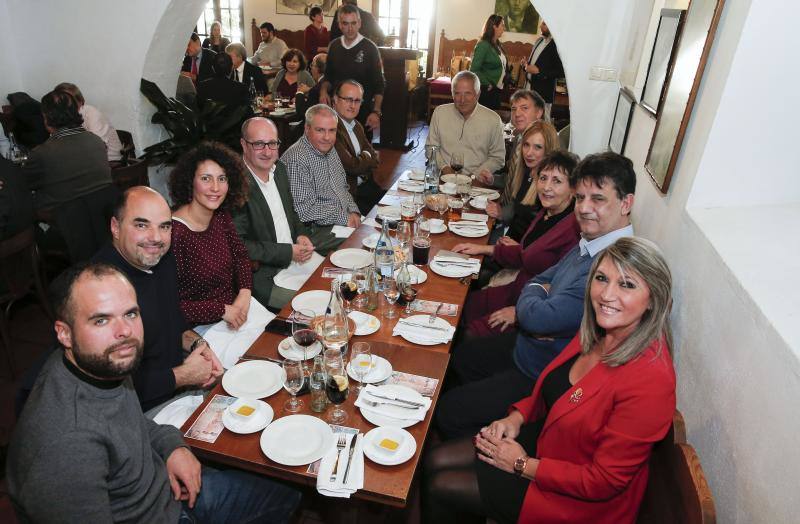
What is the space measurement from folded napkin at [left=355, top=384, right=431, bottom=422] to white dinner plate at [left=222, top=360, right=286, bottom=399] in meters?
0.30

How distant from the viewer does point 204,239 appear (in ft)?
8.21

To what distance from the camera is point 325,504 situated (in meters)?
2.35

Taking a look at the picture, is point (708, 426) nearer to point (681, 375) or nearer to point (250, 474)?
point (681, 375)

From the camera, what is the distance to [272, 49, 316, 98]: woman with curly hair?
7.29 m

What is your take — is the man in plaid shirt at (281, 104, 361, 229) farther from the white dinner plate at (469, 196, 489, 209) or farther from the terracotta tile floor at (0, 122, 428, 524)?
the terracotta tile floor at (0, 122, 428, 524)

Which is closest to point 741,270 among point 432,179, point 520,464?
point 520,464

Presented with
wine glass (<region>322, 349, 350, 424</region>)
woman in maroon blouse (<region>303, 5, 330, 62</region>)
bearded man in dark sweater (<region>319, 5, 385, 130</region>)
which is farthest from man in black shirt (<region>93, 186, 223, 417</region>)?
woman in maroon blouse (<region>303, 5, 330, 62</region>)

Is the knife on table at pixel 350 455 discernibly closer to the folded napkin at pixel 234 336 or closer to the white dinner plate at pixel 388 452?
the white dinner plate at pixel 388 452

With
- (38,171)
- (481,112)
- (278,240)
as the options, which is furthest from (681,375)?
(38,171)

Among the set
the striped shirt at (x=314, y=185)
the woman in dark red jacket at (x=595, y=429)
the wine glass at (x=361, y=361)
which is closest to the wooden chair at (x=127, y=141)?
the striped shirt at (x=314, y=185)

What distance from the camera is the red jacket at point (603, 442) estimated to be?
A: 5.08ft

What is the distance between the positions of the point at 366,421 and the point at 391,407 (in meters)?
0.09

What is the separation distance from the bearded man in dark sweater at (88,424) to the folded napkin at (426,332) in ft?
3.26

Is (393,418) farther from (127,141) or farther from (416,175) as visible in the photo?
(127,141)
